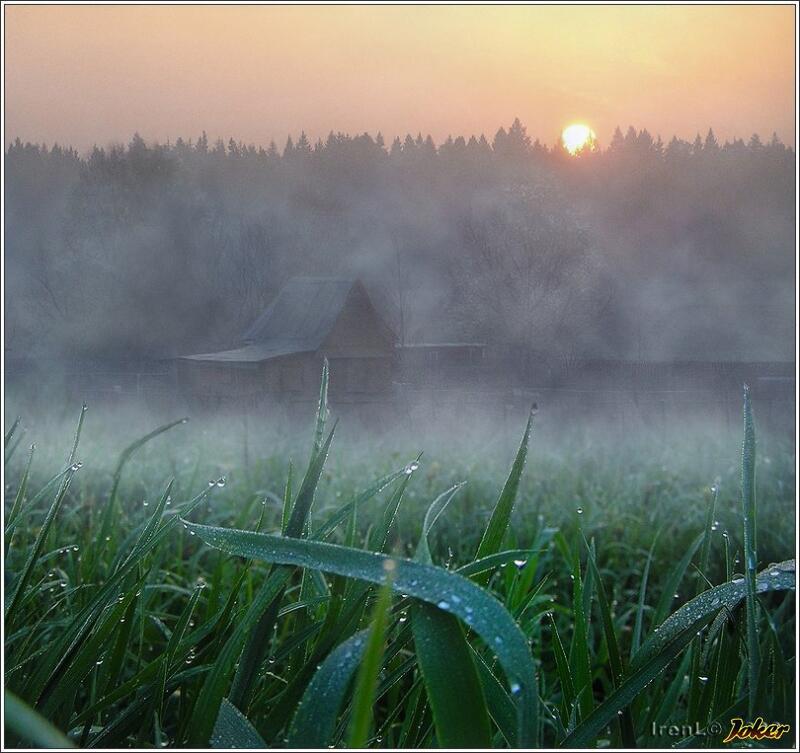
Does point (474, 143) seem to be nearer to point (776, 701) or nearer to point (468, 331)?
point (468, 331)

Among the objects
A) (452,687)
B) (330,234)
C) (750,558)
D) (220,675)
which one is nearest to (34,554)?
(220,675)

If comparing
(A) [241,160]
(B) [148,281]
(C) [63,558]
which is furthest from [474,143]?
(C) [63,558]

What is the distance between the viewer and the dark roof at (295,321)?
2.36 feet

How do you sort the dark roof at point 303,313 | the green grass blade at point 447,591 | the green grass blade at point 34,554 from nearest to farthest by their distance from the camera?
the green grass blade at point 447,591
the green grass blade at point 34,554
the dark roof at point 303,313

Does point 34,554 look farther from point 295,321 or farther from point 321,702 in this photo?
point 295,321

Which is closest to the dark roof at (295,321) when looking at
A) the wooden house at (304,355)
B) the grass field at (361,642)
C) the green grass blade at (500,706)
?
the wooden house at (304,355)

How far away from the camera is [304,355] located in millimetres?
713

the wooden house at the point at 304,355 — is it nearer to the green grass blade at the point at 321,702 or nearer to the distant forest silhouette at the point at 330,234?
the distant forest silhouette at the point at 330,234

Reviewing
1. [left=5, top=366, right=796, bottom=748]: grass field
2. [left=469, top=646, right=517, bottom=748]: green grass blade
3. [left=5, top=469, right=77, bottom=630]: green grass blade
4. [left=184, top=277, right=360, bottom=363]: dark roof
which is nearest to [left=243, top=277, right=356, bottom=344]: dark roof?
[left=184, top=277, right=360, bottom=363]: dark roof

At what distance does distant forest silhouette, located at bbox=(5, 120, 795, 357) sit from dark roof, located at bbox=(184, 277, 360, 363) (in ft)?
0.05

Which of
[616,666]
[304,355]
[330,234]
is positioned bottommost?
[616,666]

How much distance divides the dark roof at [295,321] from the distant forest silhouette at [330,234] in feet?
0.05

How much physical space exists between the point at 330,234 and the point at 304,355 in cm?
16

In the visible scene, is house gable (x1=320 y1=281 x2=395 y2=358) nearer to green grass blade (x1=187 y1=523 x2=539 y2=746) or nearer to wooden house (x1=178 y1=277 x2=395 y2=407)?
wooden house (x1=178 y1=277 x2=395 y2=407)
